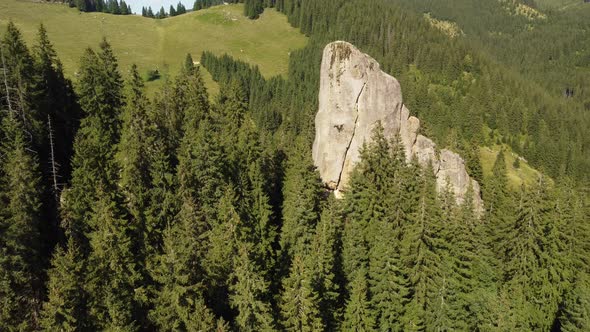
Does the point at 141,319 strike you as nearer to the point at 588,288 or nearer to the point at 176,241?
the point at 176,241

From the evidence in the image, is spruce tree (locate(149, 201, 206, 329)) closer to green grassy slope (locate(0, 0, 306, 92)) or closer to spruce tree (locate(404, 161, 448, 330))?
spruce tree (locate(404, 161, 448, 330))

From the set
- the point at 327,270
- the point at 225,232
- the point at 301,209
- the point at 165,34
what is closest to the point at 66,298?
the point at 225,232

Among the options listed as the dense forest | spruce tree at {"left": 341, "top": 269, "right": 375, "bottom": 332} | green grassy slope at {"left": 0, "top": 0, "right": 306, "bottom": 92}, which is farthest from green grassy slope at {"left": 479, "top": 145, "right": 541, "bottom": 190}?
spruce tree at {"left": 341, "top": 269, "right": 375, "bottom": 332}

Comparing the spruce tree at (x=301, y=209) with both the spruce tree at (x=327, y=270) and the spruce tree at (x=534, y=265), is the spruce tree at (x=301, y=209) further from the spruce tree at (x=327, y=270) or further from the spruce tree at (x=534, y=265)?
the spruce tree at (x=534, y=265)

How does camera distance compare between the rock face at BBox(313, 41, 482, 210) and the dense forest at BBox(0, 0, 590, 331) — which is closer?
the dense forest at BBox(0, 0, 590, 331)

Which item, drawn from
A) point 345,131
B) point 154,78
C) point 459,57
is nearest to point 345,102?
point 345,131

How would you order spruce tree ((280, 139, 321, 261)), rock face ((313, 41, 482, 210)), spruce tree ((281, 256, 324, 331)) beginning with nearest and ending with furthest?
spruce tree ((281, 256, 324, 331))
spruce tree ((280, 139, 321, 261))
rock face ((313, 41, 482, 210))

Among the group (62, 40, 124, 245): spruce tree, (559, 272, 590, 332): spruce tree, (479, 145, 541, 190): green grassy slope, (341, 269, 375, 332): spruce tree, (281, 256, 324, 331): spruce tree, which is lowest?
(479, 145, 541, 190): green grassy slope

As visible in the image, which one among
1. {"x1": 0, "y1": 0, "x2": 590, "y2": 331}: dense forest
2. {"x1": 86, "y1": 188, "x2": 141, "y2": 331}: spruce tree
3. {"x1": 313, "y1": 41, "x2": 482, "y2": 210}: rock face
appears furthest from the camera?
{"x1": 313, "y1": 41, "x2": 482, "y2": 210}: rock face
